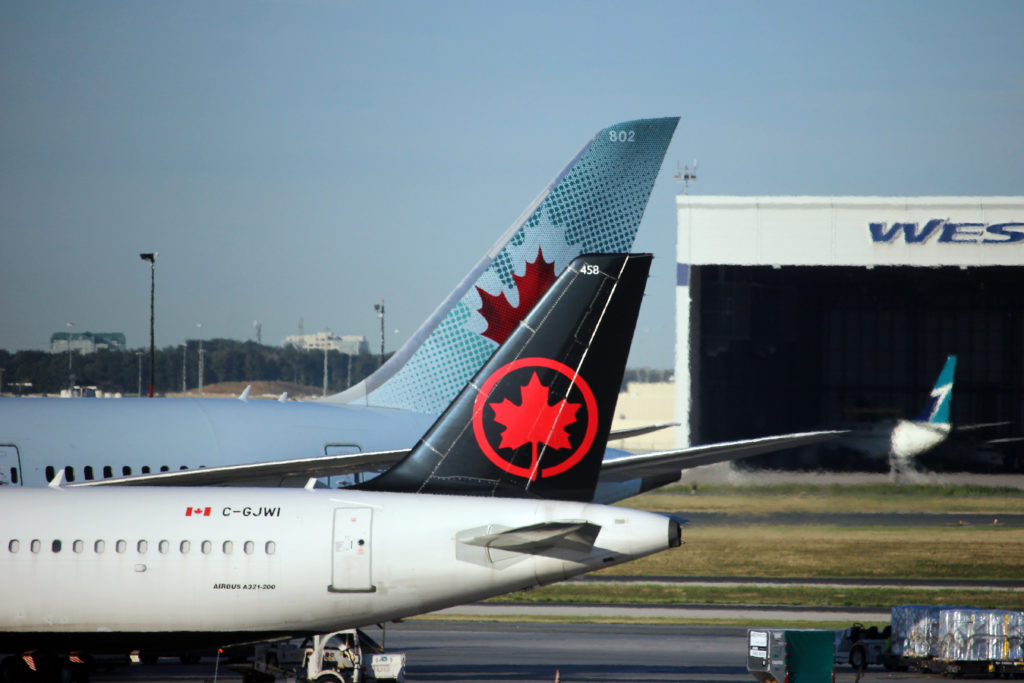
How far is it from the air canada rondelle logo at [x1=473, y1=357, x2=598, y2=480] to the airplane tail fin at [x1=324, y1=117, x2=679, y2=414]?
11188mm

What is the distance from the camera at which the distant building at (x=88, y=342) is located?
324 feet

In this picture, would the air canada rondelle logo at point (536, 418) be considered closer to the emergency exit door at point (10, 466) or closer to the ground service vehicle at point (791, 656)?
the ground service vehicle at point (791, 656)

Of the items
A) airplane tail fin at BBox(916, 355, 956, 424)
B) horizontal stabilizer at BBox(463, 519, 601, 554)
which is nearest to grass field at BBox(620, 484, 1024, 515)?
airplane tail fin at BBox(916, 355, 956, 424)

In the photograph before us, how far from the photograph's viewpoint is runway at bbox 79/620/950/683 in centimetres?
2597

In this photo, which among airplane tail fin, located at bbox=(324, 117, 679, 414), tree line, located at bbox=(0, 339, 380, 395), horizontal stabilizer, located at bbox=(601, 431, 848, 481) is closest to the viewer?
horizontal stabilizer, located at bbox=(601, 431, 848, 481)

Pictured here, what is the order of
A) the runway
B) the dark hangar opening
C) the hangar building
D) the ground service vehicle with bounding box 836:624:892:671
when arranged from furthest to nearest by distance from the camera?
the dark hangar opening → the hangar building → the ground service vehicle with bounding box 836:624:892:671 → the runway

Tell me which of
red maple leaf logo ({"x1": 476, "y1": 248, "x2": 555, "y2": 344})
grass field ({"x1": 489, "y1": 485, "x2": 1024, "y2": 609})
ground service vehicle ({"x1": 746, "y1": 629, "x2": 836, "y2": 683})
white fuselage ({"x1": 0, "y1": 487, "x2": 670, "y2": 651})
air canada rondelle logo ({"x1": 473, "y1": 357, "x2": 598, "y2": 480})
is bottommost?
grass field ({"x1": 489, "y1": 485, "x2": 1024, "y2": 609})

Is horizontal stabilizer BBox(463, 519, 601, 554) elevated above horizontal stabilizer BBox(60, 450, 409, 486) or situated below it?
below

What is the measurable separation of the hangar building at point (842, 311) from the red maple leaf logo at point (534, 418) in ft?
206

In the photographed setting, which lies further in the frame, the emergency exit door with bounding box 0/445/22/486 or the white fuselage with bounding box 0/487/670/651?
the emergency exit door with bounding box 0/445/22/486

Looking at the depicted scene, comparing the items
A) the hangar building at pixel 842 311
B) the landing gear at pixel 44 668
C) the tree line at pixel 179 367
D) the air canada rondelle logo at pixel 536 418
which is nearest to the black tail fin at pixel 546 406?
the air canada rondelle logo at pixel 536 418

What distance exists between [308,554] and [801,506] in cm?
4769

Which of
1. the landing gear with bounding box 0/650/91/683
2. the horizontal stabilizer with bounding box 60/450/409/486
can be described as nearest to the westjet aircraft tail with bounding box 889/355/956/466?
the horizontal stabilizer with bounding box 60/450/409/486

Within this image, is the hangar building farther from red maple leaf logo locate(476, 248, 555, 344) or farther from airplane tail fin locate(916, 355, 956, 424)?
red maple leaf logo locate(476, 248, 555, 344)
